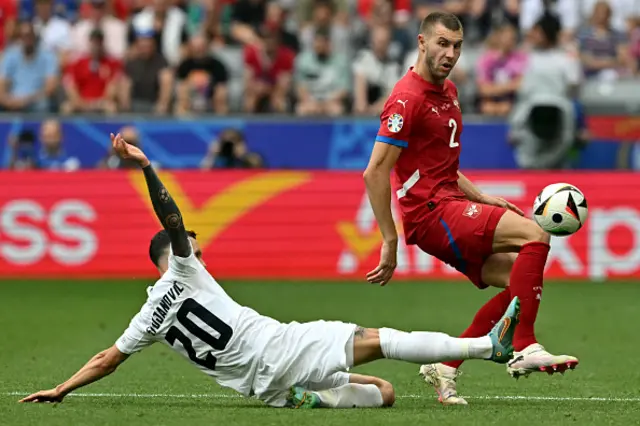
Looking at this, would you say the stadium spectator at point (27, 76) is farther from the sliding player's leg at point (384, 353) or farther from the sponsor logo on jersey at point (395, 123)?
the sliding player's leg at point (384, 353)

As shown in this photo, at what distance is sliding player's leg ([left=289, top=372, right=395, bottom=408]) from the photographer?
7.92 m

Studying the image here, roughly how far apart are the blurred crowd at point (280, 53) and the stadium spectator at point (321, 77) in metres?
0.02

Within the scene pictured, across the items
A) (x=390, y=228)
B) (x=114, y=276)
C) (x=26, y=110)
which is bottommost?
(x=114, y=276)

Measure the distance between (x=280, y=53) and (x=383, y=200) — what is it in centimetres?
1221

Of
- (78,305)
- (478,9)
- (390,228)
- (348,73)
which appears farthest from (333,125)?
(390,228)

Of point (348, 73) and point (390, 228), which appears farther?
point (348, 73)

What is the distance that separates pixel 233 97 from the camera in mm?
20125

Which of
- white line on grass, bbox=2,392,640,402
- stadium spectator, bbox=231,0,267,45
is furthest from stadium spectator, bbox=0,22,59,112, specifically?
white line on grass, bbox=2,392,640,402

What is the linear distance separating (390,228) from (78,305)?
24.8 feet

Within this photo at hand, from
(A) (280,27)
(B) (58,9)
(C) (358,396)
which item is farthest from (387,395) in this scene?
(B) (58,9)

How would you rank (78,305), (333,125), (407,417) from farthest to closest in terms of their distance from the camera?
1. (333,125)
2. (78,305)
3. (407,417)

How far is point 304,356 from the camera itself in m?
7.79

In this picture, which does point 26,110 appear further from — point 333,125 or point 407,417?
point 407,417

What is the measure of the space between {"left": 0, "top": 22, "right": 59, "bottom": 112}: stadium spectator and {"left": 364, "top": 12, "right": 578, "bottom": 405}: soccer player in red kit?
12437 mm
